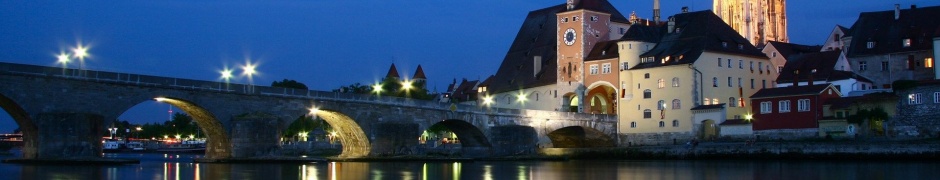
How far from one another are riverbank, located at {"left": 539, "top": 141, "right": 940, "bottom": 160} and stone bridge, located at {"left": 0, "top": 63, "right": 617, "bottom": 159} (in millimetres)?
4028

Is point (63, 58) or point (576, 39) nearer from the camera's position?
point (63, 58)

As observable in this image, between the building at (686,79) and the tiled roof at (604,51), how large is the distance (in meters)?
1.59

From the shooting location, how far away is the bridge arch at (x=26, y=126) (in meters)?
49.3

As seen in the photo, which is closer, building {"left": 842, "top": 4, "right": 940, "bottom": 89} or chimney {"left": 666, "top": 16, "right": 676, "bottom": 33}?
building {"left": 842, "top": 4, "right": 940, "bottom": 89}

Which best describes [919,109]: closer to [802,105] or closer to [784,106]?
[802,105]

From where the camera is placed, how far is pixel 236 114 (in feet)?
189

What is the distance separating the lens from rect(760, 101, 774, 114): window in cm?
7069

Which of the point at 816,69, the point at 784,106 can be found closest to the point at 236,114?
the point at 784,106

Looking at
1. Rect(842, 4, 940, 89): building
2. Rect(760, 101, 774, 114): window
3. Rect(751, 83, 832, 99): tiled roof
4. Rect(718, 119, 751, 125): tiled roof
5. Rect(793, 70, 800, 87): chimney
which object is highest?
Rect(842, 4, 940, 89): building

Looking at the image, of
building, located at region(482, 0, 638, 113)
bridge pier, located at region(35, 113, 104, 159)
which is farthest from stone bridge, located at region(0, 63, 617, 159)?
building, located at region(482, 0, 638, 113)

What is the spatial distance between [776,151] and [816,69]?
14.6m

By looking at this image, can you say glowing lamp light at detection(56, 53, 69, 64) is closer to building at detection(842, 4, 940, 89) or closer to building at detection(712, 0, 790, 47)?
building at detection(842, 4, 940, 89)

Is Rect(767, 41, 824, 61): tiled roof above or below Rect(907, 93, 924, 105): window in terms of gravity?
above

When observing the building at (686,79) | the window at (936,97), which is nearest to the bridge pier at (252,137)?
the building at (686,79)
